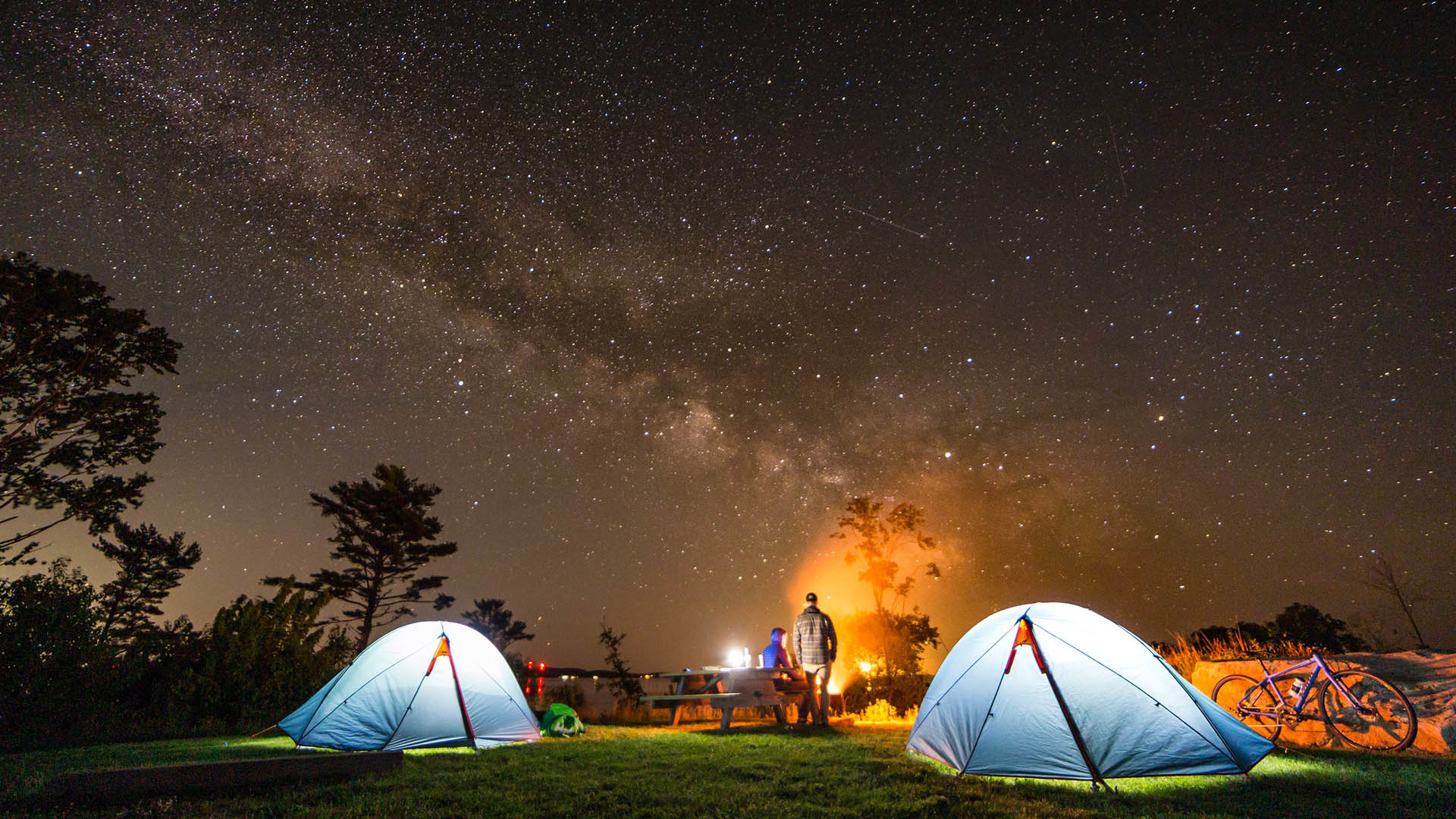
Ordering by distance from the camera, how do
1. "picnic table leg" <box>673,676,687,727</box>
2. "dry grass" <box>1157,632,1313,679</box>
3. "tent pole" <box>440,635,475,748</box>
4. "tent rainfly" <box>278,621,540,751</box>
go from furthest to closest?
"picnic table leg" <box>673,676,687,727</box>
"dry grass" <box>1157,632,1313,679</box>
"tent pole" <box>440,635,475,748</box>
"tent rainfly" <box>278,621,540,751</box>

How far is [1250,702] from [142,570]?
34977 mm

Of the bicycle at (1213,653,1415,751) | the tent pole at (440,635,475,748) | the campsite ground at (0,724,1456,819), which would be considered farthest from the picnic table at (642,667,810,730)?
the bicycle at (1213,653,1415,751)

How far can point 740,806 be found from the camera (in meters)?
4.84

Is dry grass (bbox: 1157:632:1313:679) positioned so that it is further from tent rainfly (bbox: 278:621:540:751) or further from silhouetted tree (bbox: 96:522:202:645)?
silhouetted tree (bbox: 96:522:202:645)

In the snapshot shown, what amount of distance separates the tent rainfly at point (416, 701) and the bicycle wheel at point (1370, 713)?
35.5ft

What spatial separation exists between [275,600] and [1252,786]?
16904 millimetres

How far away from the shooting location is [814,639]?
11.5 meters

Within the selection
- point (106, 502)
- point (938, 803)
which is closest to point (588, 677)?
point (106, 502)

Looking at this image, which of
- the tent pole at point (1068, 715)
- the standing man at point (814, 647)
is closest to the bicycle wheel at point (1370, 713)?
the tent pole at point (1068, 715)

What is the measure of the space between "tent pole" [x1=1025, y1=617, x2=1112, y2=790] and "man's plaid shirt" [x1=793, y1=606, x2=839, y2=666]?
16.9 feet

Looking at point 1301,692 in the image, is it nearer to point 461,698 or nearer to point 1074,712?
point 1074,712

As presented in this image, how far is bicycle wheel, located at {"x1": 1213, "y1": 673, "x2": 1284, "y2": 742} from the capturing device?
8484 millimetres

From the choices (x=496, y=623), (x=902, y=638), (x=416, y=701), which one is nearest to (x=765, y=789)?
(x=416, y=701)

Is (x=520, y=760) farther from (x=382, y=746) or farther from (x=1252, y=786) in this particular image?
(x=1252, y=786)
